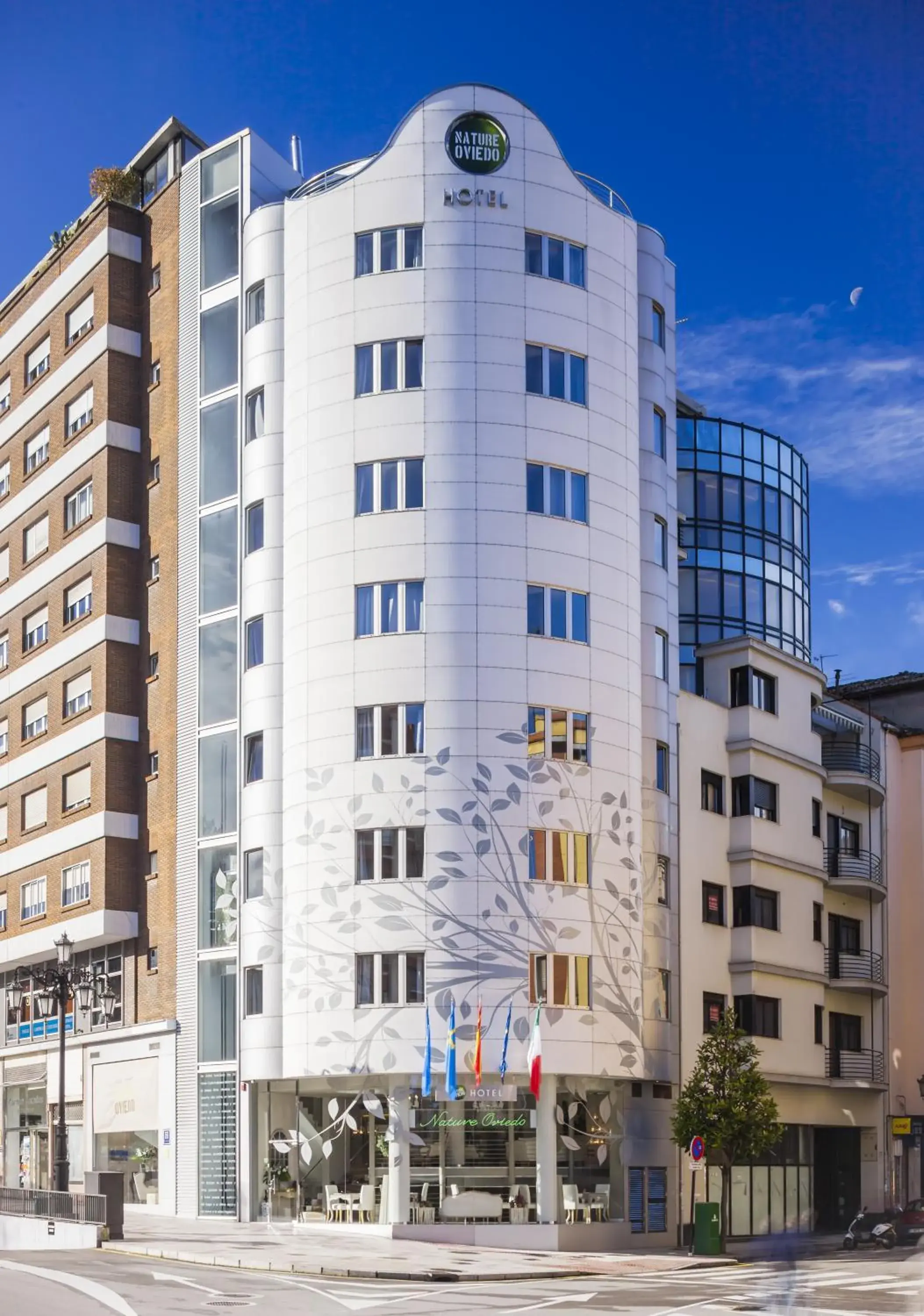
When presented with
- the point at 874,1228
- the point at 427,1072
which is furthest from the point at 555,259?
the point at 874,1228

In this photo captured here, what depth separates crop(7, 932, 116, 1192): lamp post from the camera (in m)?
43.7

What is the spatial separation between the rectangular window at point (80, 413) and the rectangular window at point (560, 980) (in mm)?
26640

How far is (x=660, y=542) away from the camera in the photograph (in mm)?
52906

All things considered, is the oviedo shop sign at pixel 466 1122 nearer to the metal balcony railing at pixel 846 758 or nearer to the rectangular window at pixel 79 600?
the metal balcony railing at pixel 846 758

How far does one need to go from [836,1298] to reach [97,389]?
2187 inches

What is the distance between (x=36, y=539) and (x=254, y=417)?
15.7 metres

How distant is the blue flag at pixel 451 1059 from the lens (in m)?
43.4

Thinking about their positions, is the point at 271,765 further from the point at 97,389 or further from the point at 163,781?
the point at 97,389

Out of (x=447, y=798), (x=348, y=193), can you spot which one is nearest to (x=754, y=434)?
(x=348, y=193)

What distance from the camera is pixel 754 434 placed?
69.6 meters

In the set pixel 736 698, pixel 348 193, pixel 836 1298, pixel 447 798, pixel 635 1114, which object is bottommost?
pixel 635 1114

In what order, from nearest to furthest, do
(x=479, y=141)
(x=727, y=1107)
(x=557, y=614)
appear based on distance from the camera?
1. (x=727, y=1107)
2. (x=557, y=614)
3. (x=479, y=141)

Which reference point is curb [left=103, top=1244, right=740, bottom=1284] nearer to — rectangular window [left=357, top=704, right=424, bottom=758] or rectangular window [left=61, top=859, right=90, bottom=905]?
rectangular window [left=357, top=704, right=424, bottom=758]

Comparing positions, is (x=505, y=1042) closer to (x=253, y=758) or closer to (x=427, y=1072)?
(x=427, y=1072)
